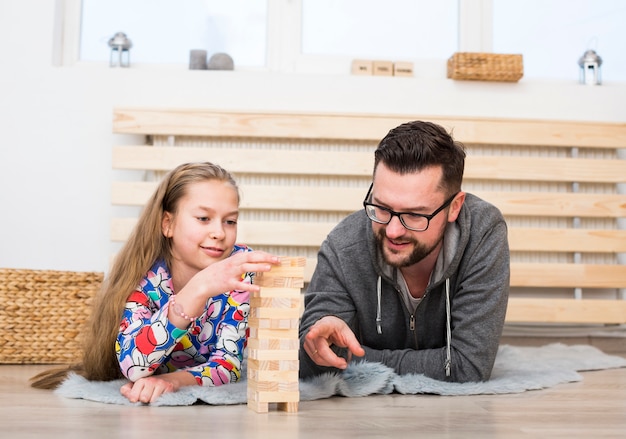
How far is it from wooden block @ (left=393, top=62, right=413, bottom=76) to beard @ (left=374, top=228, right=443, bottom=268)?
1.37 meters

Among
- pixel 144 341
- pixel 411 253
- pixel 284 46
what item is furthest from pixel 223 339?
pixel 284 46

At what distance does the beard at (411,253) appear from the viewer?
1.57 metres

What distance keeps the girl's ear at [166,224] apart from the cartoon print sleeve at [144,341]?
21cm

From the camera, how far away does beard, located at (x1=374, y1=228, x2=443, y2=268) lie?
1.57 metres

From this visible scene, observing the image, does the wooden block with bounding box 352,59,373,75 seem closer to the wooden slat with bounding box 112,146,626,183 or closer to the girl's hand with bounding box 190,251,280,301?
the wooden slat with bounding box 112,146,626,183

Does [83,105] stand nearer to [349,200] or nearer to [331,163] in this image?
[331,163]

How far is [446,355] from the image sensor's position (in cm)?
164

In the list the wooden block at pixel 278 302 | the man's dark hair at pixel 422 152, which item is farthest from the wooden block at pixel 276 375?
the man's dark hair at pixel 422 152

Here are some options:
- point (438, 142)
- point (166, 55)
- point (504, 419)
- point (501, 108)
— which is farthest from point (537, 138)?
point (504, 419)

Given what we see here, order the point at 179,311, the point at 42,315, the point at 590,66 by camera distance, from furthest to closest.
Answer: the point at 590,66 < the point at 42,315 < the point at 179,311

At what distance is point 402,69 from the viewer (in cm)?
284

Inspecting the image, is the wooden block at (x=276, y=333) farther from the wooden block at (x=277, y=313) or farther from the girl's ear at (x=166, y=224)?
the girl's ear at (x=166, y=224)

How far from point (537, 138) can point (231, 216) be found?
1.52m

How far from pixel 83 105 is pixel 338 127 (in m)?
0.95
